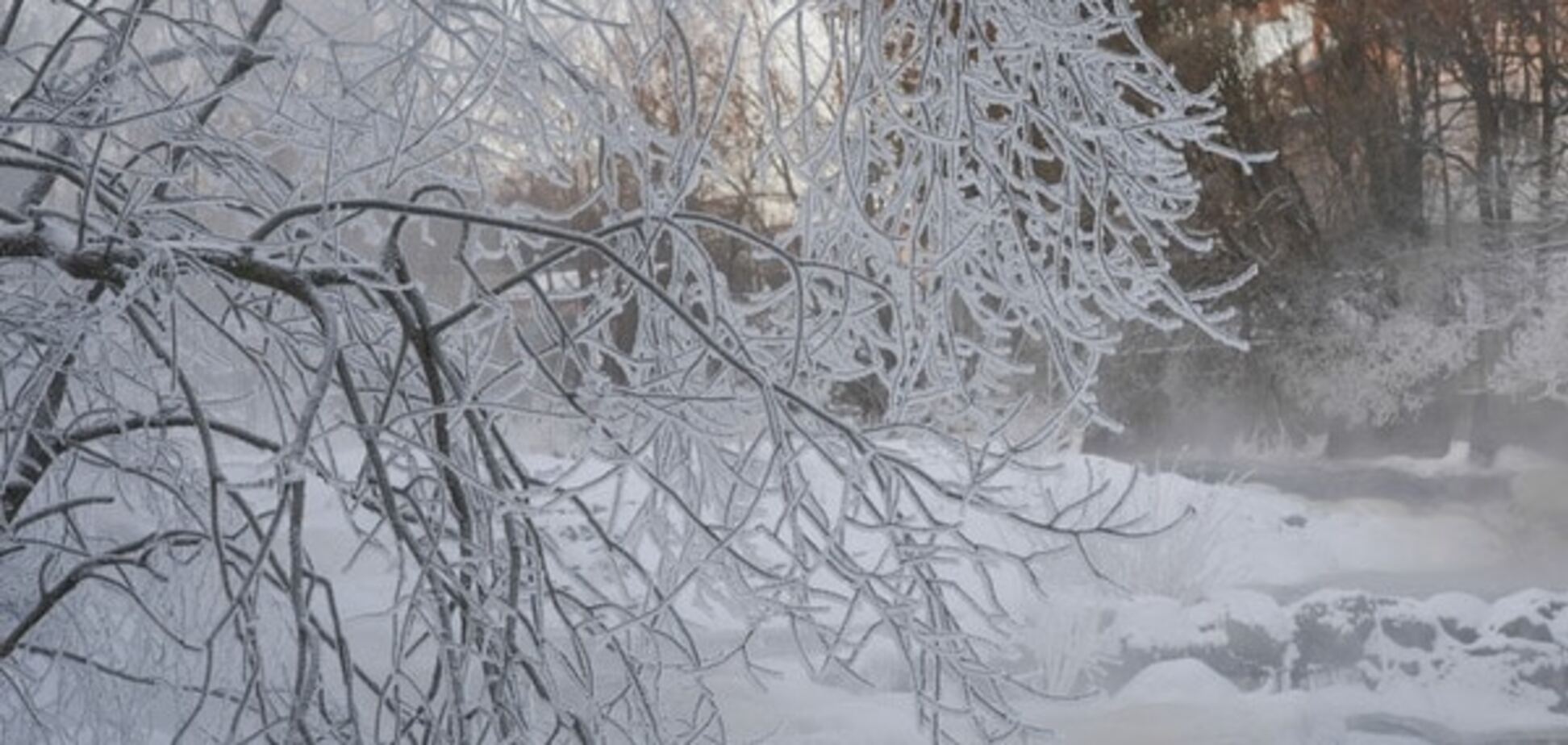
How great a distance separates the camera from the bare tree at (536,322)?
1879 mm

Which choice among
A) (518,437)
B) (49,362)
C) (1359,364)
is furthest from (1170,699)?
(49,362)

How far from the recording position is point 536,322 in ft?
8.54

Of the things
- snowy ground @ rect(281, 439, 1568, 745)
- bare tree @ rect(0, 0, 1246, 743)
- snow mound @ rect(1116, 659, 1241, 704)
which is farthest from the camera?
snow mound @ rect(1116, 659, 1241, 704)

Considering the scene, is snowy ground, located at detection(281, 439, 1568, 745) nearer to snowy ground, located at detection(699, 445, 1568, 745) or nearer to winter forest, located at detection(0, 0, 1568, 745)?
snowy ground, located at detection(699, 445, 1568, 745)

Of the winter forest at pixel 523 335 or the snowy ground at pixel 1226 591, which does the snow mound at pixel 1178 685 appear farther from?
the winter forest at pixel 523 335

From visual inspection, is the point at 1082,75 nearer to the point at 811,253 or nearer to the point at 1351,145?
the point at 811,253

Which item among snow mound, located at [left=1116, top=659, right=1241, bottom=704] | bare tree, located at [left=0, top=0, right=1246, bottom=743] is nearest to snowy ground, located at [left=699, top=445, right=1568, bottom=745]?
snow mound, located at [left=1116, top=659, right=1241, bottom=704]

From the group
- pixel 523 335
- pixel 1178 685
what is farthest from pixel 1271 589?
pixel 523 335

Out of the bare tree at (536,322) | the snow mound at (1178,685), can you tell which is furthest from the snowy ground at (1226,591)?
the bare tree at (536,322)

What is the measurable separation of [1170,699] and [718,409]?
6788 millimetres

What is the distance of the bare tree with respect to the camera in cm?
188

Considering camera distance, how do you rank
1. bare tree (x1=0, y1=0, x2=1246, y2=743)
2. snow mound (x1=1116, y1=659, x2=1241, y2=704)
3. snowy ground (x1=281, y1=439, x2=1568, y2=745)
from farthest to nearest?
snow mound (x1=1116, y1=659, x2=1241, y2=704) → snowy ground (x1=281, y1=439, x2=1568, y2=745) → bare tree (x1=0, y1=0, x2=1246, y2=743)

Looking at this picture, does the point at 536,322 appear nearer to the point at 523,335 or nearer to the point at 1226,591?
the point at 523,335

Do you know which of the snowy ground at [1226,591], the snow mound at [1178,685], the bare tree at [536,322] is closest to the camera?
the bare tree at [536,322]
